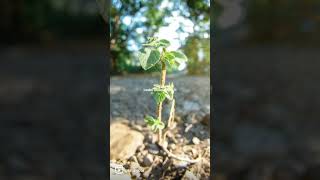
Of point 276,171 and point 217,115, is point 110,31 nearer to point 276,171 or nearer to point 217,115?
point 217,115

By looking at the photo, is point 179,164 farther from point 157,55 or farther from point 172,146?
point 157,55

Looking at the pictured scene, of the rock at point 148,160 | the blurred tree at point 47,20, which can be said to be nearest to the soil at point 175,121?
the rock at point 148,160

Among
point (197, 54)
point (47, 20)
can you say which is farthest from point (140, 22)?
point (47, 20)

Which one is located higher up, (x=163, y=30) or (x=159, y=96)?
(x=163, y=30)

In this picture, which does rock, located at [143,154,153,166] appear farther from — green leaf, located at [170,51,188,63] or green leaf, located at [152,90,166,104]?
green leaf, located at [170,51,188,63]

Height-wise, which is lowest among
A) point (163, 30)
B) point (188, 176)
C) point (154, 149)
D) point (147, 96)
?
point (188, 176)

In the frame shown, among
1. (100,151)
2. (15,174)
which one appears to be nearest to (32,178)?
(15,174)

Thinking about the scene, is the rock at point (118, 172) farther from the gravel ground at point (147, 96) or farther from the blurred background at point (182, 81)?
the gravel ground at point (147, 96)
